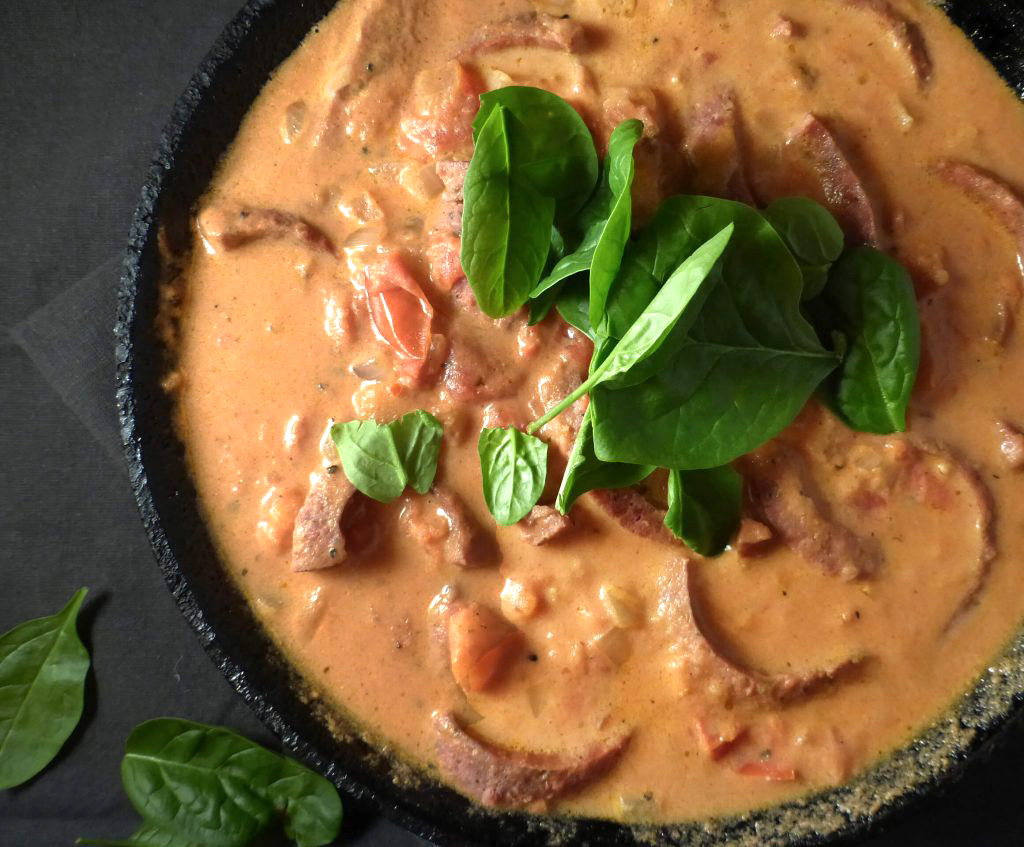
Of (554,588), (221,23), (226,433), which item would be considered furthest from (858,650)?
(221,23)

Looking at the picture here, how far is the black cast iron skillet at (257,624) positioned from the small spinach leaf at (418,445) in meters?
0.64

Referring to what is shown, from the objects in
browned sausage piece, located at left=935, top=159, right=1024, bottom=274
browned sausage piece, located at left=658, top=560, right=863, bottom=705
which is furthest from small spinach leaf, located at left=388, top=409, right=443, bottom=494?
browned sausage piece, located at left=935, top=159, right=1024, bottom=274

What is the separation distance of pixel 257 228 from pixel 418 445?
0.80 m

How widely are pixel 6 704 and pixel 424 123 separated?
222 centimetres

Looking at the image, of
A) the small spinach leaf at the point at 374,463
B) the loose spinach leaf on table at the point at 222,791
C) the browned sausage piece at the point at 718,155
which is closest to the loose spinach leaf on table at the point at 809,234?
the browned sausage piece at the point at 718,155

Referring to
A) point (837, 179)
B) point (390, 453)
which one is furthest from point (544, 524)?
point (837, 179)

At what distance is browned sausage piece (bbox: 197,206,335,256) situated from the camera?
8.59 feet

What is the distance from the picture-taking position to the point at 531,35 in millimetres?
2639

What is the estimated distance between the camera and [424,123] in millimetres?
2637

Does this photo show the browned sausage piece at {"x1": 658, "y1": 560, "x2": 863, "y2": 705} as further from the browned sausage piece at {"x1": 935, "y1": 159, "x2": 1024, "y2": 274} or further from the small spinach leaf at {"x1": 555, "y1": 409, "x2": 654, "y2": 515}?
the browned sausage piece at {"x1": 935, "y1": 159, "x2": 1024, "y2": 274}

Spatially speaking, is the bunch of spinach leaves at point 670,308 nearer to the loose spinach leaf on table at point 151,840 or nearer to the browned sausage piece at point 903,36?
the browned sausage piece at point 903,36

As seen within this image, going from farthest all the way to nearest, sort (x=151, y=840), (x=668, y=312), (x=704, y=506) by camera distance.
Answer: (x=151, y=840) < (x=704, y=506) < (x=668, y=312)

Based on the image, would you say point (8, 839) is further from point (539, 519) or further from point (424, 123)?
point (424, 123)

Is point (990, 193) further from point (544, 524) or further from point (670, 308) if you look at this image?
point (544, 524)
